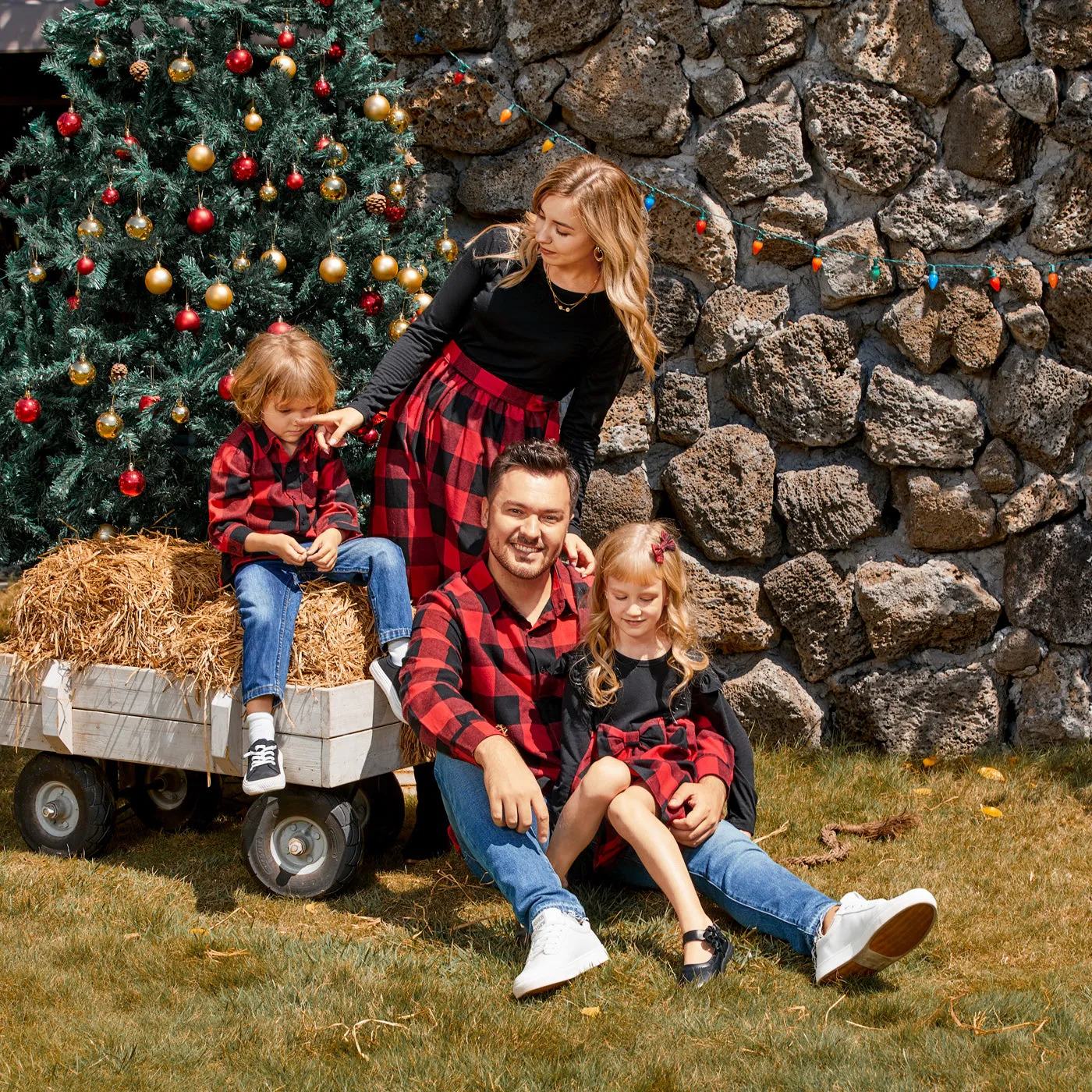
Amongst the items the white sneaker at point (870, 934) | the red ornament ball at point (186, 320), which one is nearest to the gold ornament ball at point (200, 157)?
the red ornament ball at point (186, 320)

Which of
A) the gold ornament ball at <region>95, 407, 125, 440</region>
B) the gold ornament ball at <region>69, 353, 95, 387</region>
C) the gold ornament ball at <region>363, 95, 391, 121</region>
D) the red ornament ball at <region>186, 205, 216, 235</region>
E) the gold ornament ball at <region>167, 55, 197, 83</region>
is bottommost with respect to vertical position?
the gold ornament ball at <region>95, 407, 125, 440</region>

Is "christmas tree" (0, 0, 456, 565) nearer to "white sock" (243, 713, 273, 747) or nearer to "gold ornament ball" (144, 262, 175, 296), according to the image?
"gold ornament ball" (144, 262, 175, 296)

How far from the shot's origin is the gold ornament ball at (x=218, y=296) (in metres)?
4.01

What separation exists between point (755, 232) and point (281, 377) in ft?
6.35

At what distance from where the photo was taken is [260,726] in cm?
335

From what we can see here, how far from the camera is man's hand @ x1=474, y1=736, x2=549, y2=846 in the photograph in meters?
2.99

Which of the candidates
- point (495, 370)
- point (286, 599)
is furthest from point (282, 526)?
point (495, 370)

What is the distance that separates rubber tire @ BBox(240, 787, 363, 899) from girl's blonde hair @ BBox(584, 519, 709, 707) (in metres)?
0.82

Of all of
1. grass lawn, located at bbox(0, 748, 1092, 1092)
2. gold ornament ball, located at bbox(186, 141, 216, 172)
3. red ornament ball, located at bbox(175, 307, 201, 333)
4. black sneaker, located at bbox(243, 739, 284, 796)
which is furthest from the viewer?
red ornament ball, located at bbox(175, 307, 201, 333)

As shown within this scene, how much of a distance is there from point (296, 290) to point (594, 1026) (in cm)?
278

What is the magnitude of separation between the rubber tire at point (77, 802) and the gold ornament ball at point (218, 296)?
1480 millimetres

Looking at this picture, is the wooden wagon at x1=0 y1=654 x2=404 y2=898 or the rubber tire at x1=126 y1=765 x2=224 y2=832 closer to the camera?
the wooden wagon at x1=0 y1=654 x2=404 y2=898

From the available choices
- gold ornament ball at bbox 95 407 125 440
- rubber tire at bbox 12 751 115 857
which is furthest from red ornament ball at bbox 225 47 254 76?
rubber tire at bbox 12 751 115 857

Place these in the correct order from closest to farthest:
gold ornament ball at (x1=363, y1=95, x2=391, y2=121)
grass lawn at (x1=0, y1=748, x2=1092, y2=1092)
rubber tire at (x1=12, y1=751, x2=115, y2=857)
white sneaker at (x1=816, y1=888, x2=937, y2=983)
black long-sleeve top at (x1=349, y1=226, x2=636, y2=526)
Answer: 1. grass lawn at (x1=0, y1=748, x2=1092, y2=1092)
2. white sneaker at (x1=816, y1=888, x2=937, y2=983)
3. black long-sleeve top at (x1=349, y1=226, x2=636, y2=526)
4. rubber tire at (x1=12, y1=751, x2=115, y2=857)
5. gold ornament ball at (x1=363, y1=95, x2=391, y2=121)
